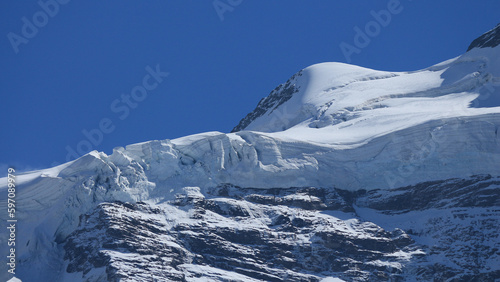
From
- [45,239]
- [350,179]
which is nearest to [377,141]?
[350,179]

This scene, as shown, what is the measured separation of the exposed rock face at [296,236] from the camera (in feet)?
352

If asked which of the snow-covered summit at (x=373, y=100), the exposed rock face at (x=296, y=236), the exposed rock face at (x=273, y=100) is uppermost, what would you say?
the exposed rock face at (x=273, y=100)

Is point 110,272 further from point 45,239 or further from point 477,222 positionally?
point 477,222

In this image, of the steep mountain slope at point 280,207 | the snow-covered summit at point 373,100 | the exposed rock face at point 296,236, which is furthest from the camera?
the snow-covered summit at point 373,100

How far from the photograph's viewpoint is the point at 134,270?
104m

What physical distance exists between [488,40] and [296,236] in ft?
177

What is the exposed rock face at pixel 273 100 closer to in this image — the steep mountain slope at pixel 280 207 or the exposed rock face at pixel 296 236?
the steep mountain slope at pixel 280 207

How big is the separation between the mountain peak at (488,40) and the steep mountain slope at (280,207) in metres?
19.7

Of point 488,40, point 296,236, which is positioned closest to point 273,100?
point 488,40

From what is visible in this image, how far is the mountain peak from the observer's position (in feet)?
499

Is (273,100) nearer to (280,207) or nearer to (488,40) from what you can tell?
(488,40)

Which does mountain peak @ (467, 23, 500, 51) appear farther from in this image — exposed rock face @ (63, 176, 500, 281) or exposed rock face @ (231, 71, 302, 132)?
exposed rock face @ (63, 176, 500, 281)

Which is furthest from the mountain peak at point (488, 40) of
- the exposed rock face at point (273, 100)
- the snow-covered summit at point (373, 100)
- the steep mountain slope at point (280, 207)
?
the exposed rock face at point (273, 100)

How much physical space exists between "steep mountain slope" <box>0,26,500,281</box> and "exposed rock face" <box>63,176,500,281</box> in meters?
0.15
